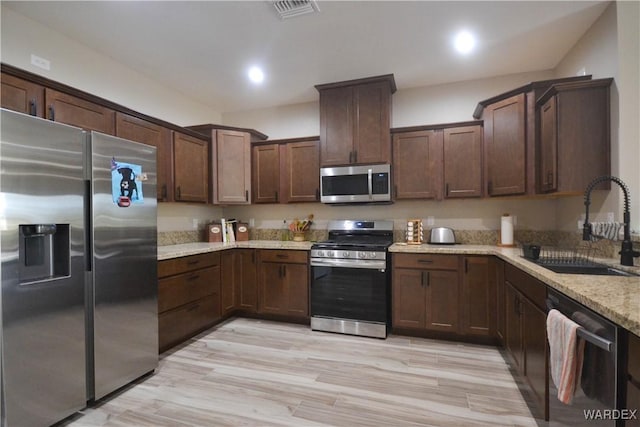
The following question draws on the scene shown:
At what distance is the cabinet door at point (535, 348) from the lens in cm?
161

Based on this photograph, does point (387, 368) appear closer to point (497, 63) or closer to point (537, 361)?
point (537, 361)

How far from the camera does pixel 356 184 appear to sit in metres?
3.37

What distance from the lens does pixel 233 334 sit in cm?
313

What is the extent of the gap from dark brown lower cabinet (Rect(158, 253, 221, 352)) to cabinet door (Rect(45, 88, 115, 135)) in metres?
1.23

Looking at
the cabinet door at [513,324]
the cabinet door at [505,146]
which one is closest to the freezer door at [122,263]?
the cabinet door at [513,324]

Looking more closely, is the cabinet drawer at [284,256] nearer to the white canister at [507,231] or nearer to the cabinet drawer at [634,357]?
the white canister at [507,231]

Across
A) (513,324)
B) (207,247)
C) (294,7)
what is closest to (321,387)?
(513,324)

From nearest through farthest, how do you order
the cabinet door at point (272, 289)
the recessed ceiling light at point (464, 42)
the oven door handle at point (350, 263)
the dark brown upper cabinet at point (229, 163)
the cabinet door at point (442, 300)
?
the recessed ceiling light at point (464, 42) < the cabinet door at point (442, 300) < the oven door handle at point (350, 263) < the cabinet door at point (272, 289) < the dark brown upper cabinet at point (229, 163)

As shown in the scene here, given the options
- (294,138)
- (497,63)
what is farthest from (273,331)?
(497,63)

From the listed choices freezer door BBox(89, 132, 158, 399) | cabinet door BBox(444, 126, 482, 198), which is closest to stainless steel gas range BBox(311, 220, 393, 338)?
cabinet door BBox(444, 126, 482, 198)

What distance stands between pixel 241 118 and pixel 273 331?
2.99 m

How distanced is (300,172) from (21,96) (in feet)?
8.11

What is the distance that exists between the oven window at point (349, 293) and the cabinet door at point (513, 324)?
1053 mm

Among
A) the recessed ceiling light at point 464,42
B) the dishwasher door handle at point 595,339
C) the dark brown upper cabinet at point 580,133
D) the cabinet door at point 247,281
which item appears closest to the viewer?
the dishwasher door handle at point 595,339
